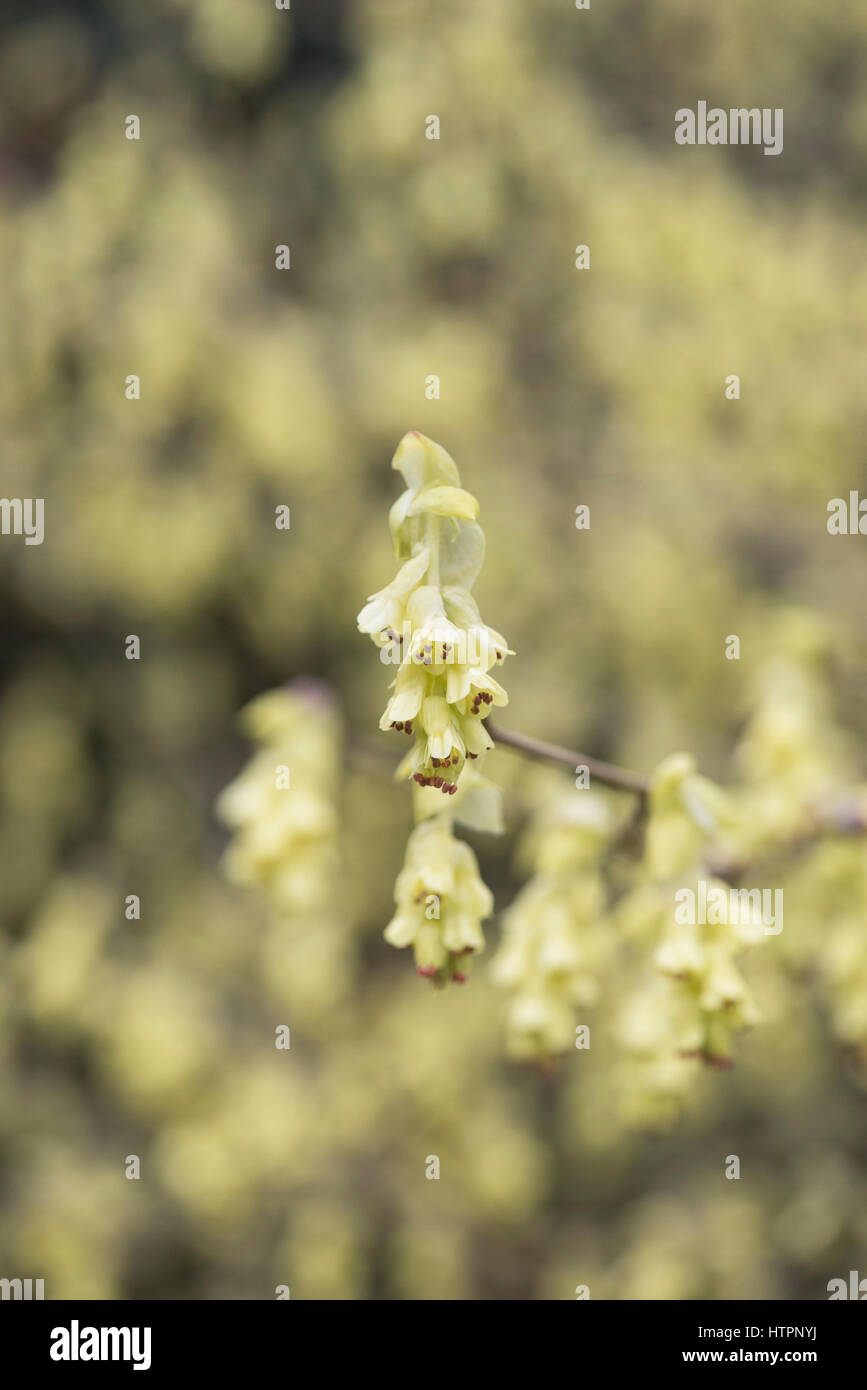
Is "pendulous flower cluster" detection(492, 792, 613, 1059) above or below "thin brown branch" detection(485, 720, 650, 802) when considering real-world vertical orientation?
below

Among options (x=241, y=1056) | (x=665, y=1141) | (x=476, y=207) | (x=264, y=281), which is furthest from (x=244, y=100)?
(x=665, y=1141)

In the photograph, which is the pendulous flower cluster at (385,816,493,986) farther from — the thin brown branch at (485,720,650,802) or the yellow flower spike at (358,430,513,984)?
the thin brown branch at (485,720,650,802)

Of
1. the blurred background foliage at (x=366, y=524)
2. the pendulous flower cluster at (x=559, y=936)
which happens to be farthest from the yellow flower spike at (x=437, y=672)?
the blurred background foliage at (x=366, y=524)

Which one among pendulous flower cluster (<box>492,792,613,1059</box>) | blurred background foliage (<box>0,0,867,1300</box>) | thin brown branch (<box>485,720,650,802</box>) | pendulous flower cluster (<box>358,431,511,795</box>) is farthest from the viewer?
blurred background foliage (<box>0,0,867,1300</box>)

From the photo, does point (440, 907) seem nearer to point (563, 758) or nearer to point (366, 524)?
point (563, 758)

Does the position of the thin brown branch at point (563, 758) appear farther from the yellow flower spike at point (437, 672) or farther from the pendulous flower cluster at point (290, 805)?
the pendulous flower cluster at point (290, 805)

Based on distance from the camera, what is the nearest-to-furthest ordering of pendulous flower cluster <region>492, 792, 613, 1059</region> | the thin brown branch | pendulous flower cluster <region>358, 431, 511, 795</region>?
pendulous flower cluster <region>358, 431, 511, 795</region> → the thin brown branch → pendulous flower cluster <region>492, 792, 613, 1059</region>

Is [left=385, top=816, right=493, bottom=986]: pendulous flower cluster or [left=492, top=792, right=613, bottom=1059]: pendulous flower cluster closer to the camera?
[left=385, top=816, right=493, bottom=986]: pendulous flower cluster

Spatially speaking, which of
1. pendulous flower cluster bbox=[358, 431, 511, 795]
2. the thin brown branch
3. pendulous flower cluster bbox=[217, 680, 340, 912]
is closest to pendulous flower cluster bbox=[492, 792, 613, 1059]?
the thin brown branch
